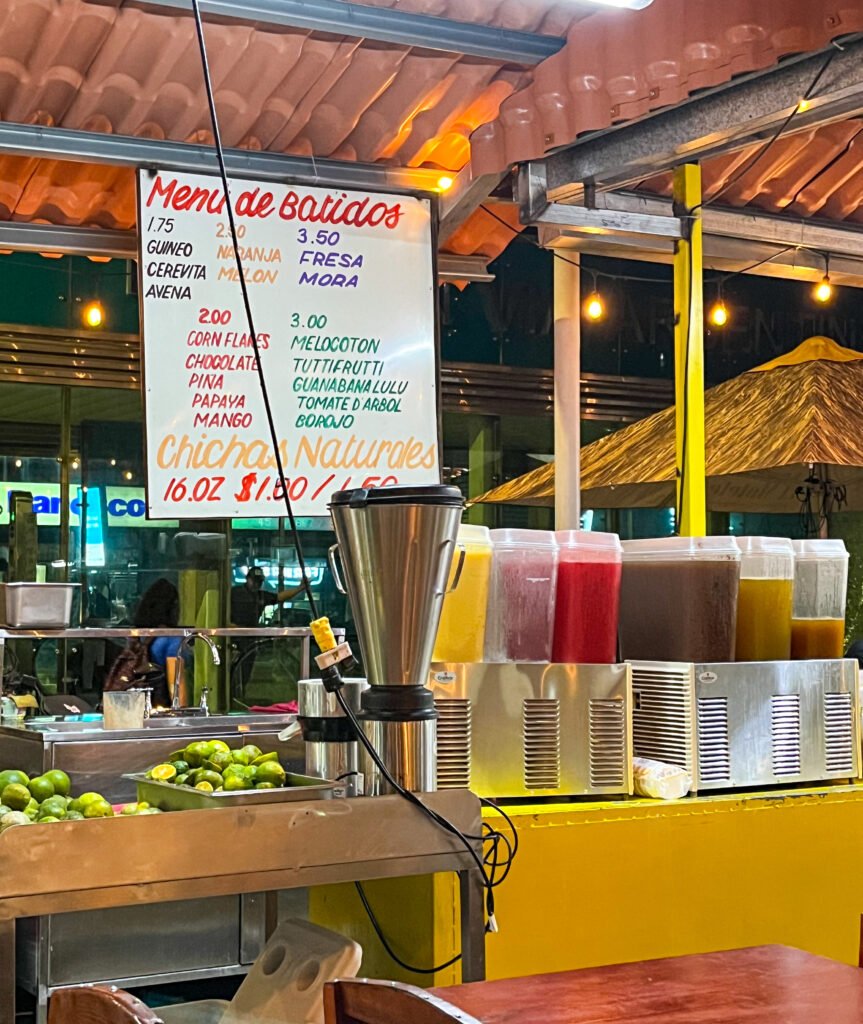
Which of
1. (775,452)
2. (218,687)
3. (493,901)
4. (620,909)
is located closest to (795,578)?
(620,909)

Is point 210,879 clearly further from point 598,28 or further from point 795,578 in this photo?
point 598,28

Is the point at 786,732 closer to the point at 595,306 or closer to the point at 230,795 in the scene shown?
the point at 230,795

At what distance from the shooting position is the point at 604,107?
12.3ft

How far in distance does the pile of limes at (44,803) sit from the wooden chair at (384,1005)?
3.39 ft

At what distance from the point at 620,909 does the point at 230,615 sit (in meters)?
5.89

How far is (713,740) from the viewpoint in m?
3.33

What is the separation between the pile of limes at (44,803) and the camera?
2.65 m

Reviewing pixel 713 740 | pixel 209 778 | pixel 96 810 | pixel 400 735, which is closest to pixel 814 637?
pixel 713 740

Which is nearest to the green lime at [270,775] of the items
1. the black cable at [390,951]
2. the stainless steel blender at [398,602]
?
the stainless steel blender at [398,602]

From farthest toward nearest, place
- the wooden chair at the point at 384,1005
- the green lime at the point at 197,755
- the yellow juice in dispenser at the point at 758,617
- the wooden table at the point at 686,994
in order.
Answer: the yellow juice in dispenser at the point at 758,617 < the green lime at the point at 197,755 < the wooden table at the point at 686,994 < the wooden chair at the point at 384,1005

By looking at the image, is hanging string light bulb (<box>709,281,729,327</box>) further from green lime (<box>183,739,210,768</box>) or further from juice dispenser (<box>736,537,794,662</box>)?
green lime (<box>183,739,210,768</box>)

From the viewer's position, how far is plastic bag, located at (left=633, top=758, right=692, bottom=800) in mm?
3211

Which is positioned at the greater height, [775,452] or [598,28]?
[598,28]

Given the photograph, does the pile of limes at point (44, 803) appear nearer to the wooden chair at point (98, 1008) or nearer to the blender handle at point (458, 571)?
the blender handle at point (458, 571)
